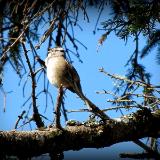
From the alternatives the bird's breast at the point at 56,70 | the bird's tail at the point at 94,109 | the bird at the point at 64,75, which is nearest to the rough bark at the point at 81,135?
the bird's tail at the point at 94,109

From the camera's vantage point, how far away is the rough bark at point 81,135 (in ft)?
6.04

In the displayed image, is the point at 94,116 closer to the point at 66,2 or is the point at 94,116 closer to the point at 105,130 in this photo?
the point at 105,130

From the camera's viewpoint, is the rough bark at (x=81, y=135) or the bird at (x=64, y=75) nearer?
the rough bark at (x=81, y=135)

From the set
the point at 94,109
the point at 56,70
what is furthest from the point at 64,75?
the point at 94,109

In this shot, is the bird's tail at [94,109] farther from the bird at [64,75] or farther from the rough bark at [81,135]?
the bird at [64,75]

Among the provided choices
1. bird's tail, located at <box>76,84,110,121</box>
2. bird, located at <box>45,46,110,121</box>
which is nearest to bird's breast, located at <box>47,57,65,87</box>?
bird, located at <box>45,46,110,121</box>

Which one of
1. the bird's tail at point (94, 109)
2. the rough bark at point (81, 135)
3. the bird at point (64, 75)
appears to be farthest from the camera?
the bird at point (64, 75)

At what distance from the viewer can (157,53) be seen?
10.3ft

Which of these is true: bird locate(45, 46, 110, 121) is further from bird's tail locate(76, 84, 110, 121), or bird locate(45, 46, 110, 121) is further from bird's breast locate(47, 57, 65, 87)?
bird's tail locate(76, 84, 110, 121)

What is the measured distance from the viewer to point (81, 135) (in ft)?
6.56

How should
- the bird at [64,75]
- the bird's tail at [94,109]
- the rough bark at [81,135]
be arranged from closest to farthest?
the rough bark at [81,135] → the bird's tail at [94,109] → the bird at [64,75]

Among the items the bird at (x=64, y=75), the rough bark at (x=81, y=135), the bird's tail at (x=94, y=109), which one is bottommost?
the rough bark at (x=81, y=135)

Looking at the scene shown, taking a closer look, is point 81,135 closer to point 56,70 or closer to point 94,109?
point 94,109

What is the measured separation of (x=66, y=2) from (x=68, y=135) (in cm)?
166
